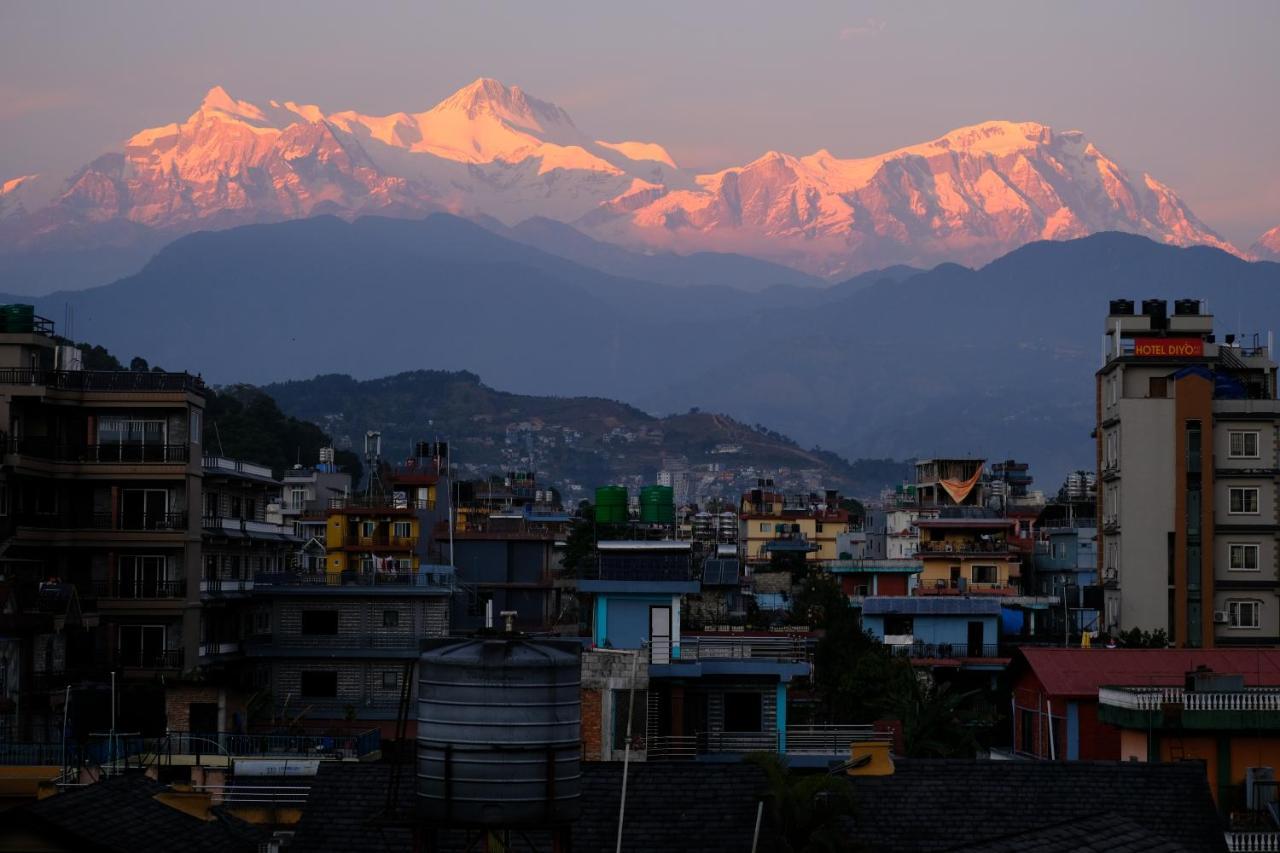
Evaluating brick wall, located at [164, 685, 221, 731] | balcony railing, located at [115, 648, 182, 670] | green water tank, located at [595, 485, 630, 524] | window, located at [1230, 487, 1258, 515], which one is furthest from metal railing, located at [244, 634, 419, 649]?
window, located at [1230, 487, 1258, 515]

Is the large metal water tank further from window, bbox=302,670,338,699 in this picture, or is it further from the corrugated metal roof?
the corrugated metal roof

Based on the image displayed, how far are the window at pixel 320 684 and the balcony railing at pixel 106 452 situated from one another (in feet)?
24.1

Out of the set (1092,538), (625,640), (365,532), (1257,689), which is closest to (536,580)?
(365,532)

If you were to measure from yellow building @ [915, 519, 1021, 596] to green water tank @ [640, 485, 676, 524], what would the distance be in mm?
38947

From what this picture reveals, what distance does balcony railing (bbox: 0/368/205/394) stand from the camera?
57844mm

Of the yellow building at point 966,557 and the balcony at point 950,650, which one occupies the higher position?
the yellow building at point 966,557

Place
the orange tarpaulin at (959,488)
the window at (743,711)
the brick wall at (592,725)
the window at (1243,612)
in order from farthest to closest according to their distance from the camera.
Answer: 1. the orange tarpaulin at (959,488)
2. the window at (1243,612)
3. the window at (743,711)
4. the brick wall at (592,725)

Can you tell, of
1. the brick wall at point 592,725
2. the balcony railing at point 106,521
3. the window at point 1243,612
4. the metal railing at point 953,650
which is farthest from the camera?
the window at point 1243,612

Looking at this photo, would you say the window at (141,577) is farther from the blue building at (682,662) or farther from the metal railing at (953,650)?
the metal railing at (953,650)

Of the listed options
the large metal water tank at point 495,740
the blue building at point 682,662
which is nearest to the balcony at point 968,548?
the blue building at point 682,662

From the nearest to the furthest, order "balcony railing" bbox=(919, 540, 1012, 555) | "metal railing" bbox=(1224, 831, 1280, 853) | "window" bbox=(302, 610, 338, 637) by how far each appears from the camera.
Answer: "metal railing" bbox=(1224, 831, 1280, 853), "window" bbox=(302, 610, 338, 637), "balcony railing" bbox=(919, 540, 1012, 555)

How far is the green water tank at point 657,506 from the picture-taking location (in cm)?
5084

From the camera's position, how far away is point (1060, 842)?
2578cm

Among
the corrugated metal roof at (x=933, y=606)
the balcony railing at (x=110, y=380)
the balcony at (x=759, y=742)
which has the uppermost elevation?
the balcony railing at (x=110, y=380)
